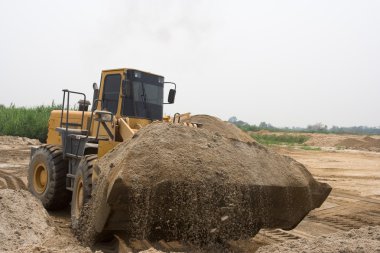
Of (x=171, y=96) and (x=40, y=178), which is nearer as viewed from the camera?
(x=171, y=96)

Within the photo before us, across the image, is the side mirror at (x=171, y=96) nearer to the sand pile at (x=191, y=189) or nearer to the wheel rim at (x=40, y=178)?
the wheel rim at (x=40, y=178)

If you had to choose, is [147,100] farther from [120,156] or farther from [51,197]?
[120,156]

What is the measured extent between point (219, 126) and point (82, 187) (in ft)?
8.19

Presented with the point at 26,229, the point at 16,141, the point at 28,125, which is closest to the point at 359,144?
the point at 28,125

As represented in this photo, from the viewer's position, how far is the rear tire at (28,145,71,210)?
788cm

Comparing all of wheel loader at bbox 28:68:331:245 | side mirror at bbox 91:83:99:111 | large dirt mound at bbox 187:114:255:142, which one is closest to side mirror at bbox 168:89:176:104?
wheel loader at bbox 28:68:331:245

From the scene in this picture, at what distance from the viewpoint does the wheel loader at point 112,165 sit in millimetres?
5332

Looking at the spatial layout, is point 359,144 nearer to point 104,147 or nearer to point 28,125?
point 28,125

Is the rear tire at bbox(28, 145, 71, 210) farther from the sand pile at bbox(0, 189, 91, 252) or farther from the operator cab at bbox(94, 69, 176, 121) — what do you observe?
the operator cab at bbox(94, 69, 176, 121)

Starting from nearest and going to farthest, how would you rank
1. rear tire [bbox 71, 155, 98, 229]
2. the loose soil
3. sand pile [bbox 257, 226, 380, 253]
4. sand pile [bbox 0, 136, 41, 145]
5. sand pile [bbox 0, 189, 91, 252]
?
sand pile [bbox 257, 226, 380, 253] → sand pile [bbox 0, 189, 91, 252] → the loose soil → rear tire [bbox 71, 155, 98, 229] → sand pile [bbox 0, 136, 41, 145]

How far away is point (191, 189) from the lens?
4.96 m

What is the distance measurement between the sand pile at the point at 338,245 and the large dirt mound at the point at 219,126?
2431 mm

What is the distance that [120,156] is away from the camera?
5277 millimetres

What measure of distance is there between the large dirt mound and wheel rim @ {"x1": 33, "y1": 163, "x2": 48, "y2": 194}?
112 inches
